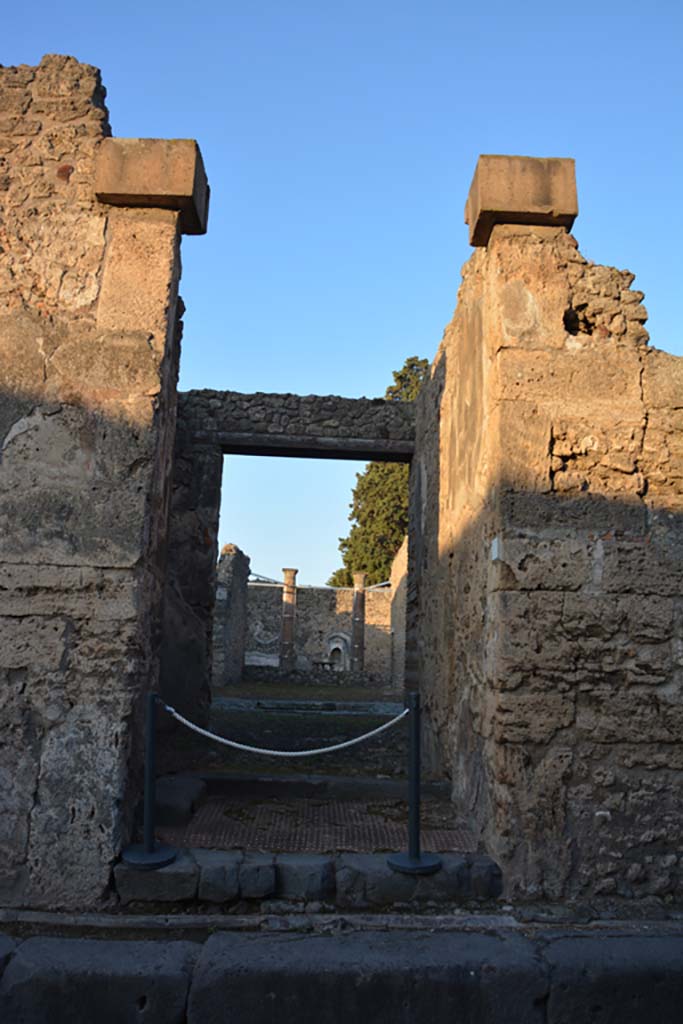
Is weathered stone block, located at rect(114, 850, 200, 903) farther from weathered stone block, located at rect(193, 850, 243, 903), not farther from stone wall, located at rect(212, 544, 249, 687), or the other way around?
stone wall, located at rect(212, 544, 249, 687)

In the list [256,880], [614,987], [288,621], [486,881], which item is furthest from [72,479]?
[288,621]

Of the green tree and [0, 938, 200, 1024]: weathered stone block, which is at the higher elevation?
the green tree

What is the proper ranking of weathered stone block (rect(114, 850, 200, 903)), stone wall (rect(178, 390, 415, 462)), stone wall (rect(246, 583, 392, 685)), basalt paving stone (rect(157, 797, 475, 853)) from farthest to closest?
stone wall (rect(246, 583, 392, 685)) → stone wall (rect(178, 390, 415, 462)) → basalt paving stone (rect(157, 797, 475, 853)) → weathered stone block (rect(114, 850, 200, 903))

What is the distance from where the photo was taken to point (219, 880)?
10.7 feet

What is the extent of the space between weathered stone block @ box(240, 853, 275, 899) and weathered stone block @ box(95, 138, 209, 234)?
315 cm

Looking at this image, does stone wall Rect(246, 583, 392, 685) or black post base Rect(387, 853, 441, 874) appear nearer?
black post base Rect(387, 853, 441, 874)

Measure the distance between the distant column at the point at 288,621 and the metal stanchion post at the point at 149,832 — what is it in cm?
1954

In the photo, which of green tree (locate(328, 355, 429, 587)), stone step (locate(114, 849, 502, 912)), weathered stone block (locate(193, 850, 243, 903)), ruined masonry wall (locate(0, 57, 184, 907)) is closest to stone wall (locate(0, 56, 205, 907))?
ruined masonry wall (locate(0, 57, 184, 907))

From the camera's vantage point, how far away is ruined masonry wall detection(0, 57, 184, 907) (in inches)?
132

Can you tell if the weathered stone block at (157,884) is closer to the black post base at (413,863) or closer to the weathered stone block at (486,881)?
the black post base at (413,863)

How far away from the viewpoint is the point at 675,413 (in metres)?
3.73

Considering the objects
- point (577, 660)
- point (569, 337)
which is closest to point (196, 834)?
point (577, 660)

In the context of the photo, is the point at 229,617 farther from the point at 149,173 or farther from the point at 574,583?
the point at 574,583

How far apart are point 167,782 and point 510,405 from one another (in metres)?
2.72
